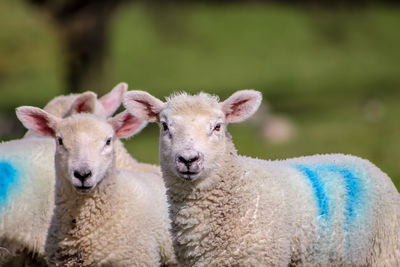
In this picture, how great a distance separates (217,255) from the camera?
5.52 m

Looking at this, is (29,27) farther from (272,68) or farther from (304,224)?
(272,68)

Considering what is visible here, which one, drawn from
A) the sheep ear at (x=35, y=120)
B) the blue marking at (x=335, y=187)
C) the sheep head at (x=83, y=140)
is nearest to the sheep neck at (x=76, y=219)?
the sheep head at (x=83, y=140)

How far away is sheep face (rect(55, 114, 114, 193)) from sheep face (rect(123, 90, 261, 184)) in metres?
0.39

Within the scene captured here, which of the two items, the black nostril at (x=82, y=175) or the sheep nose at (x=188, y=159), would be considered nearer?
the sheep nose at (x=188, y=159)

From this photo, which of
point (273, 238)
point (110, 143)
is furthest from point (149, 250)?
point (273, 238)

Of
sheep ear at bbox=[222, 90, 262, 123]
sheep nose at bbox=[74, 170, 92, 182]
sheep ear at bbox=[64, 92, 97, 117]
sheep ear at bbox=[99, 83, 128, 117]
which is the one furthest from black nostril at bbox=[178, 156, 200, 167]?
sheep ear at bbox=[99, 83, 128, 117]

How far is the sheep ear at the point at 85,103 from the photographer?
24.4ft

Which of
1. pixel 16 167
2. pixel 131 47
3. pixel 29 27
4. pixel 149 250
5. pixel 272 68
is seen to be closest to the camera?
pixel 149 250

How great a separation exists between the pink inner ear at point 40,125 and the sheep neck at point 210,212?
1.32m

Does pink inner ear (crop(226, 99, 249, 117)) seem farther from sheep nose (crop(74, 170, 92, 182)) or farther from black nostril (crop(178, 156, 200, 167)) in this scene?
sheep nose (crop(74, 170, 92, 182))

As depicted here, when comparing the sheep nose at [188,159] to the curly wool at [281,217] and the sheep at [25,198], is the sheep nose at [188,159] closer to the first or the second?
the curly wool at [281,217]

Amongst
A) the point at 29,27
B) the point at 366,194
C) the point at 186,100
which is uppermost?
the point at 29,27

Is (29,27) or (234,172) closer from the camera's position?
(234,172)

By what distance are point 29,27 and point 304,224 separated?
38.7 feet
